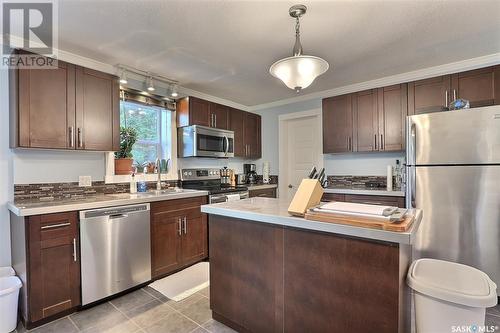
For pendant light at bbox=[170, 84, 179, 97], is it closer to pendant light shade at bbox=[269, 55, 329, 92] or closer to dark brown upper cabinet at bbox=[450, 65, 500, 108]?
pendant light shade at bbox=[269, 55, 329, 92]

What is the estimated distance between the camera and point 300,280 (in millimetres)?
1450

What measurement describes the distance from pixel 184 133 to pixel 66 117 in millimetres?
1437

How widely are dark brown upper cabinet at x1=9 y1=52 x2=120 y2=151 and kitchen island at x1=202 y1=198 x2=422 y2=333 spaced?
161 centimetres

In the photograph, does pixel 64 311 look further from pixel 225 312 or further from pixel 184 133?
pixel 184 133

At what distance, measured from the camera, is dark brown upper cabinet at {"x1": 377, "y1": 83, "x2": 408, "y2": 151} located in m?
3.17

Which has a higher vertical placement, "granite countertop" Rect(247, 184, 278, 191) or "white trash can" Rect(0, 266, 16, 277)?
"granite countertop" Rect(247, 184, 278, 191)

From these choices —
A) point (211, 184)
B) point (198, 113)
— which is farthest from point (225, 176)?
point (198, 113)

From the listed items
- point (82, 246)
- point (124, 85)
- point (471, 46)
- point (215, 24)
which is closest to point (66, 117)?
point (124, 85)

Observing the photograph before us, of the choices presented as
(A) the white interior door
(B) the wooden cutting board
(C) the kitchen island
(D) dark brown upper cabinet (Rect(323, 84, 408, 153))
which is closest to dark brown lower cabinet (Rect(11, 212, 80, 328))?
(C) the kitchen island

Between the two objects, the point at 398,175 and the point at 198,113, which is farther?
the point at 198,113

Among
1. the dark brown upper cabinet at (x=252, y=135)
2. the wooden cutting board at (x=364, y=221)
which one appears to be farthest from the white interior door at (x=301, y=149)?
the wooden cutting board at (x=364, y=221)

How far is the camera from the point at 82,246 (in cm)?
209

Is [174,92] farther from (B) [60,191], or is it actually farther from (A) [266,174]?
(A) [266,174]

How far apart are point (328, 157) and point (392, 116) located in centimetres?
112
